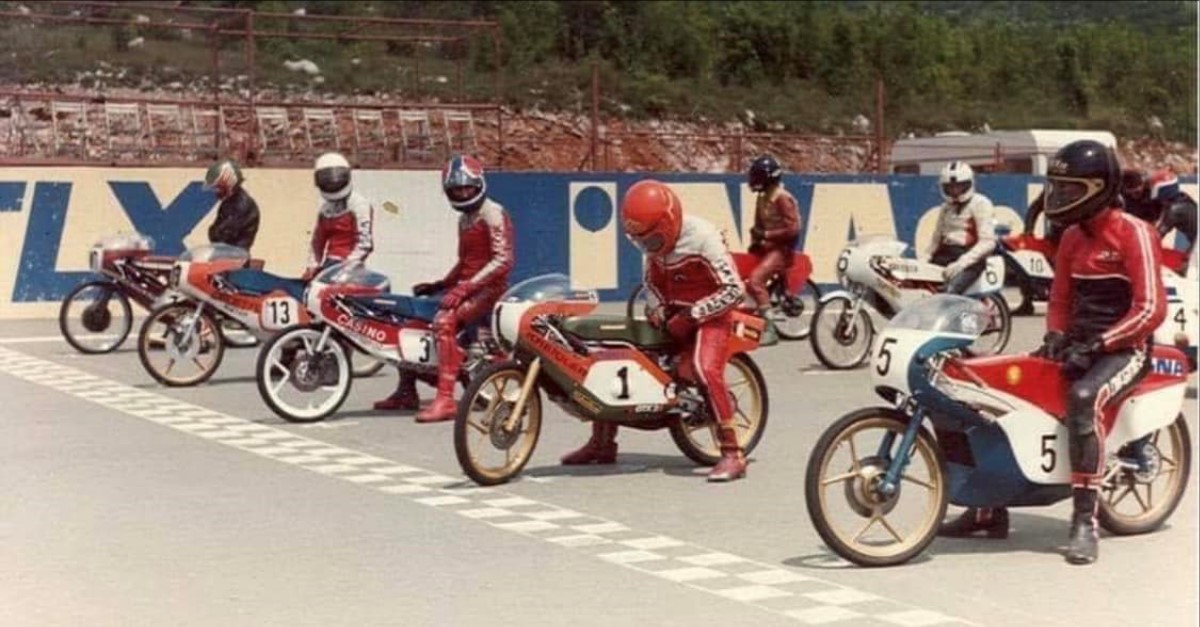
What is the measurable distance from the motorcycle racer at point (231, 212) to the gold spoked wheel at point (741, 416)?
6999 mm

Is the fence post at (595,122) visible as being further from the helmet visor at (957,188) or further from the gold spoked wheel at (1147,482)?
the gold spoked wheel at (1147,482)

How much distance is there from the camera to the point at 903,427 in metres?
7.73

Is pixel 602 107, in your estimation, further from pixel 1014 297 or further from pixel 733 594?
pixel 733 594

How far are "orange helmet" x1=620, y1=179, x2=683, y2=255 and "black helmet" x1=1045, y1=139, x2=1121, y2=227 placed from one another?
8.34 ft

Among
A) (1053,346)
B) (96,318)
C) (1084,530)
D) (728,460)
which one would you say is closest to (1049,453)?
(1084,530)

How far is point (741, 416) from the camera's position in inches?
426

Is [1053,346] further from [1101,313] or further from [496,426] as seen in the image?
[496,426]

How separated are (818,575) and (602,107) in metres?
20.4

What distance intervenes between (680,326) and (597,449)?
1.02 m

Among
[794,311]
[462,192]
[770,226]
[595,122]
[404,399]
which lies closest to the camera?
[462,192]

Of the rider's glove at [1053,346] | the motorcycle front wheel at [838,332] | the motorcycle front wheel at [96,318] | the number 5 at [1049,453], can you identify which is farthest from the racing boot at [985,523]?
the motorcycle front wheel at [96,318]

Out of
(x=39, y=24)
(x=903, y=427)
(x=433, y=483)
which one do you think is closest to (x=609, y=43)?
(x=39, y=24)

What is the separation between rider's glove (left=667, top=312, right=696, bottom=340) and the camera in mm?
10086

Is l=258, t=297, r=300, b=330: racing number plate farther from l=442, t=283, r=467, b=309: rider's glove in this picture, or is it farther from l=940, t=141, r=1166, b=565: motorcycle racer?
l=940, t=141, r=1166, b=565: motorcycle racer
